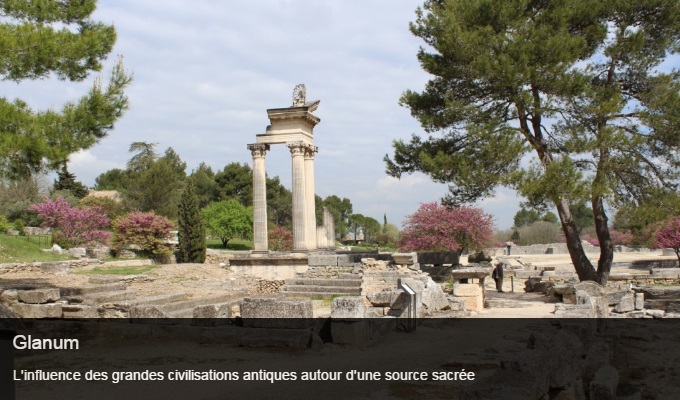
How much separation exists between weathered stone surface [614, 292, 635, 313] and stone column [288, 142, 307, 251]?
37.1ft

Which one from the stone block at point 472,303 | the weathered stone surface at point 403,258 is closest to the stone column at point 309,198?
the weathered stone surface at point 403,258

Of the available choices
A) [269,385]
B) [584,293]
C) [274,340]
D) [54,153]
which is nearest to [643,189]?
[584,293]

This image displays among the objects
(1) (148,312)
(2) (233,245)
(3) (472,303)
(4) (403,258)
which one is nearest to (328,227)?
(4) (403,258)

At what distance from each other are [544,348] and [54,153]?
8.58 metres

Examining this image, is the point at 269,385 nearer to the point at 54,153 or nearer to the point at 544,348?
the point at 544,348

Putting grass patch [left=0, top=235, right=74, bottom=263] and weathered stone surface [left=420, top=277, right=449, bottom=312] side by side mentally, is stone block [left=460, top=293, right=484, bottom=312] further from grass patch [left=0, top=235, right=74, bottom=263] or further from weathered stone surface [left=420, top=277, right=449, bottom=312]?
grass patch [left=0, top=235, right=74, bottom=263]

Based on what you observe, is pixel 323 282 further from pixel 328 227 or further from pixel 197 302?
pixel 328 227

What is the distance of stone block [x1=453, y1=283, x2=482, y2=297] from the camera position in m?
14.7

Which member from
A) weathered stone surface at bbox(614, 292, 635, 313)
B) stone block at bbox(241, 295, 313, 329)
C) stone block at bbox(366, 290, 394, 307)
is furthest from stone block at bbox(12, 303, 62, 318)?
weathered stone surface at bbox(614, 292, 635, 313)

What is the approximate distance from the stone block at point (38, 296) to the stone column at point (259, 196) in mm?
11334

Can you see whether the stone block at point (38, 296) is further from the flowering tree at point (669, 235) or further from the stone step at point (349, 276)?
the flowering tree at point (669, 235)

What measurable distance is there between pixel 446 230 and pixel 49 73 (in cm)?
2137

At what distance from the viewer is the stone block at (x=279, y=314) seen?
367 inches

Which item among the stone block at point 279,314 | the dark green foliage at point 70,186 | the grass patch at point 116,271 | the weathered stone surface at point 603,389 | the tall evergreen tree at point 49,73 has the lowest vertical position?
the weathered stone surface at point 603,389
